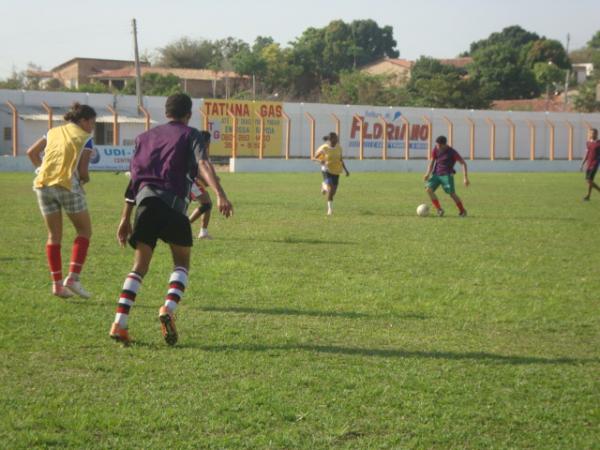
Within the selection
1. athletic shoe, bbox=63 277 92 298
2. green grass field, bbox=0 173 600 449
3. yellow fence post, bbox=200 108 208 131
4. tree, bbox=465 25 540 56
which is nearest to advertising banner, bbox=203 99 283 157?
yellow fence post, bbox=200 108 208 131

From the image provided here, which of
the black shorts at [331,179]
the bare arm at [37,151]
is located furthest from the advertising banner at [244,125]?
the bare arm at [37,151]

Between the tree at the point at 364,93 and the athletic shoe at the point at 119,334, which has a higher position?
the tree at the point at 364,93

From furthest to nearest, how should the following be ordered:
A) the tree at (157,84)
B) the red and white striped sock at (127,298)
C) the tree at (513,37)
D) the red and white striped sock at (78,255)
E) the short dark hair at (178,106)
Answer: the tree at (513,37), the tree at (157,84), the red and white striped sock at (78,255), the short dark hair at (178,106), the red and white striped sock at (127,298)

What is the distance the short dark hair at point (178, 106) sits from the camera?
662 cm

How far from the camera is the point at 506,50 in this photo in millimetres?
84125

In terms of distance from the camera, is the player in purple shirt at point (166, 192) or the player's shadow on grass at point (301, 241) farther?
the player's shadow on grass at point (301, 241)

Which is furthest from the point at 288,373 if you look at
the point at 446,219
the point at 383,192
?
the point at 383,192

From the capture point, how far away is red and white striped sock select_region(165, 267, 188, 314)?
21.4 feet

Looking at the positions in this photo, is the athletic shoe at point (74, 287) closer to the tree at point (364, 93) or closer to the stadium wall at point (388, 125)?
the stadium wall at point (388, 125)

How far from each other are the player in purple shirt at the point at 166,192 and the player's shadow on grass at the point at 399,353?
0.52 m

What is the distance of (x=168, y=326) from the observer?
6414 millimetres

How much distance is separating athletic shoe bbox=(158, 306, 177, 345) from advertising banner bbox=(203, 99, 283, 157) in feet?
128

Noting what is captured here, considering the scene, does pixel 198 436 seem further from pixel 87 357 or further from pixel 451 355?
pixel 451 355

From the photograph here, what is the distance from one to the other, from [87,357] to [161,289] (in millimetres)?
2887
